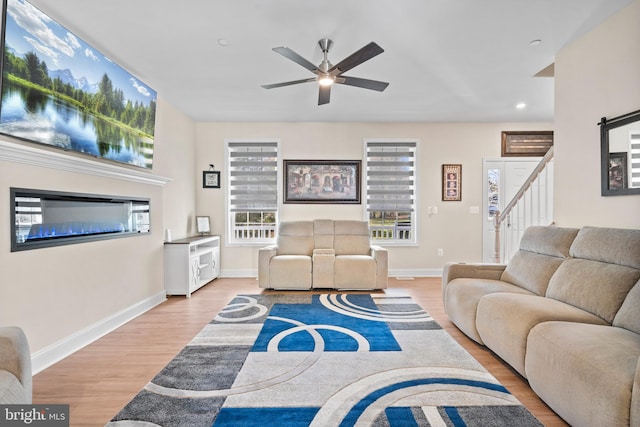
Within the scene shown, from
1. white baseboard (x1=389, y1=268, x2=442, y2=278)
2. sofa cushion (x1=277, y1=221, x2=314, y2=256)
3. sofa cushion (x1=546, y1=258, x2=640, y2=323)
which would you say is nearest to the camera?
sofa cushion (x1=546, y1=258, x2=640, y2=323)

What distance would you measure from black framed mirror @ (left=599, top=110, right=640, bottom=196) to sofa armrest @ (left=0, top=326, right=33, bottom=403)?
3.81 metres

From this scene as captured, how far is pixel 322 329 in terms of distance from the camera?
2.98 meters

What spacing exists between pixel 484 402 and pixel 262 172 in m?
4.51

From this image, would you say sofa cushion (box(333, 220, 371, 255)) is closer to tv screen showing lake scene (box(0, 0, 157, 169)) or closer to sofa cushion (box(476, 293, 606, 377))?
sofa cushion (box(476, 293, 606, 377))

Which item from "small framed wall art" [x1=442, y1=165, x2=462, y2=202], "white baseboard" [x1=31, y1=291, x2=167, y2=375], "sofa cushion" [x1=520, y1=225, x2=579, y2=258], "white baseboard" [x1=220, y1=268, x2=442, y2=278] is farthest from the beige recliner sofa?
"sofa cushion" [x1=520, y1=225, x2=579, y2=258]

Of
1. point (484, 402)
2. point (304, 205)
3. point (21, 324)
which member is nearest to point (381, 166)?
point (304, 205)

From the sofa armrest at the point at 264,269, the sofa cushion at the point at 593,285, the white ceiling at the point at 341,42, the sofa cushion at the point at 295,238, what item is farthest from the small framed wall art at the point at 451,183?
the sofa armrest at the point at 264,269

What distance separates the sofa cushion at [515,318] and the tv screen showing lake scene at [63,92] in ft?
11.7

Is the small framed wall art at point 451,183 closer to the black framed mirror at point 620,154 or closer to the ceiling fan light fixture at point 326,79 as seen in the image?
the black framed mirror at point 620,154

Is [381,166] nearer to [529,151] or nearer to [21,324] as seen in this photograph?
[529,151]

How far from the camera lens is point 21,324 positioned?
2.15 meters

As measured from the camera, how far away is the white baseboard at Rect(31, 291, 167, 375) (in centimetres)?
230

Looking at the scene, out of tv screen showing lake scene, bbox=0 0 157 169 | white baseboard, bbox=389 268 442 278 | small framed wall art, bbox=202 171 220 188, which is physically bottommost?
white baseboard, bbox=389 268 442 278

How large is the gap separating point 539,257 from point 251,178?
168 inches
